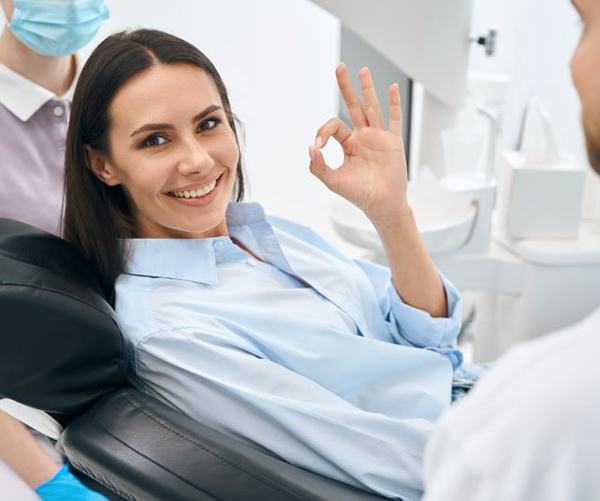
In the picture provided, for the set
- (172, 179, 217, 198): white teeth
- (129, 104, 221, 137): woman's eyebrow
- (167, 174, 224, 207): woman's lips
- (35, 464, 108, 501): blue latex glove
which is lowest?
(35, 464, 108, 501): blue latex glove

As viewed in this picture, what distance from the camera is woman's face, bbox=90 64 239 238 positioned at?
115 centimetres

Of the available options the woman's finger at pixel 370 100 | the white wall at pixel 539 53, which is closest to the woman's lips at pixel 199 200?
the woman's finger at pixel 370 100

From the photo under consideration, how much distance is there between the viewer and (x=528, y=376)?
0.42m

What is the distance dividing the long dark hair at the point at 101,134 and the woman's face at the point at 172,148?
0.02 m

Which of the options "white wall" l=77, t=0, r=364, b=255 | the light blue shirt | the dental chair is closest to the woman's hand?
the light blue shirt

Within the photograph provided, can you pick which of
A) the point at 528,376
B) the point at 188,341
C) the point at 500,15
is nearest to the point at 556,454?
the point at 528,376

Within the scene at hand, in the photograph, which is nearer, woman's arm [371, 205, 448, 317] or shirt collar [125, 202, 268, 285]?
shirt collar [125, 202, 268, 285]

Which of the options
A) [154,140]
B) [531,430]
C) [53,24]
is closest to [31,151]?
[53,24]

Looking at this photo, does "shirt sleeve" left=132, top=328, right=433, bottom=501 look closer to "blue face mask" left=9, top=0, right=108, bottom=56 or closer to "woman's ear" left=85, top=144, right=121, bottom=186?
"woman's ear" left=85, top=144, right=121, bottom=186

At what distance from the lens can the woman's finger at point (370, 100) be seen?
126 centimetres

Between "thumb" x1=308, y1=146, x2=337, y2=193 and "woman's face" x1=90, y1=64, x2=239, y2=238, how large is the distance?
146 mm

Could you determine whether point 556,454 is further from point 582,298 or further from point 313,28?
point 313,28

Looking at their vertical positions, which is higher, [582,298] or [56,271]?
[56,271]

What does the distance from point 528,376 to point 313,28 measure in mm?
2733
